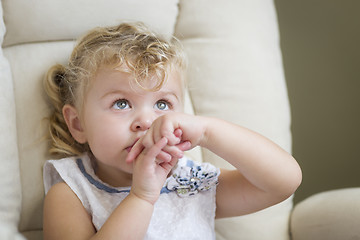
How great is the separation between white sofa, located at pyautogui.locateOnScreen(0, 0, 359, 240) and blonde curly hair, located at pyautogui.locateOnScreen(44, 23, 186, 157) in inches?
1.5

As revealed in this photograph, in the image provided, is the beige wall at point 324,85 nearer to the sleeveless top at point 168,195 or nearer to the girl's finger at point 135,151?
the sleeveless top at point 168,195

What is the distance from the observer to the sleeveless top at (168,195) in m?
0.88

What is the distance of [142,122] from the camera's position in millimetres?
820

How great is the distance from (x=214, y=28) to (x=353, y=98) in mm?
673

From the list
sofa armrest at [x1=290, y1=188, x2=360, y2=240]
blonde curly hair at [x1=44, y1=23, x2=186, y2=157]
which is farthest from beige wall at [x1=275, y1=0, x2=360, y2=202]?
blonde curly hair at [x1=44, y1=23, x2=186, y2=157]

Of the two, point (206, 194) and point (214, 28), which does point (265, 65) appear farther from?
point (206, 194)

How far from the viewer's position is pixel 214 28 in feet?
3.74

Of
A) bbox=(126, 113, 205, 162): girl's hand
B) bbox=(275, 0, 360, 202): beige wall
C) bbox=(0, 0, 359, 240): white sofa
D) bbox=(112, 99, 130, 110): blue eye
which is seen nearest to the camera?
bbox=(126, 113, 205, 162): girl's hand

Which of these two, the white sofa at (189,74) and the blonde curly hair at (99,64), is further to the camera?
the white sofa at (189,74)

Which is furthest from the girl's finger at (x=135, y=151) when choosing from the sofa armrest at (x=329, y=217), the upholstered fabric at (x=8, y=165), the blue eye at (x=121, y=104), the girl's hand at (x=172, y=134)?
the sofa armrest at (x=329, y=217)

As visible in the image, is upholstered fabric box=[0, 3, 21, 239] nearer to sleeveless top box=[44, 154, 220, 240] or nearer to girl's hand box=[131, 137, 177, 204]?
sleeveless top box=[44, 154, 220, 240]

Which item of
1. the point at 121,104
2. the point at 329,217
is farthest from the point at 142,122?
the point at 329,217

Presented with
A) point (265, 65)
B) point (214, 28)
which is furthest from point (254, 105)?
point (214, 28)

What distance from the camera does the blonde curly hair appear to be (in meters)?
0.86
